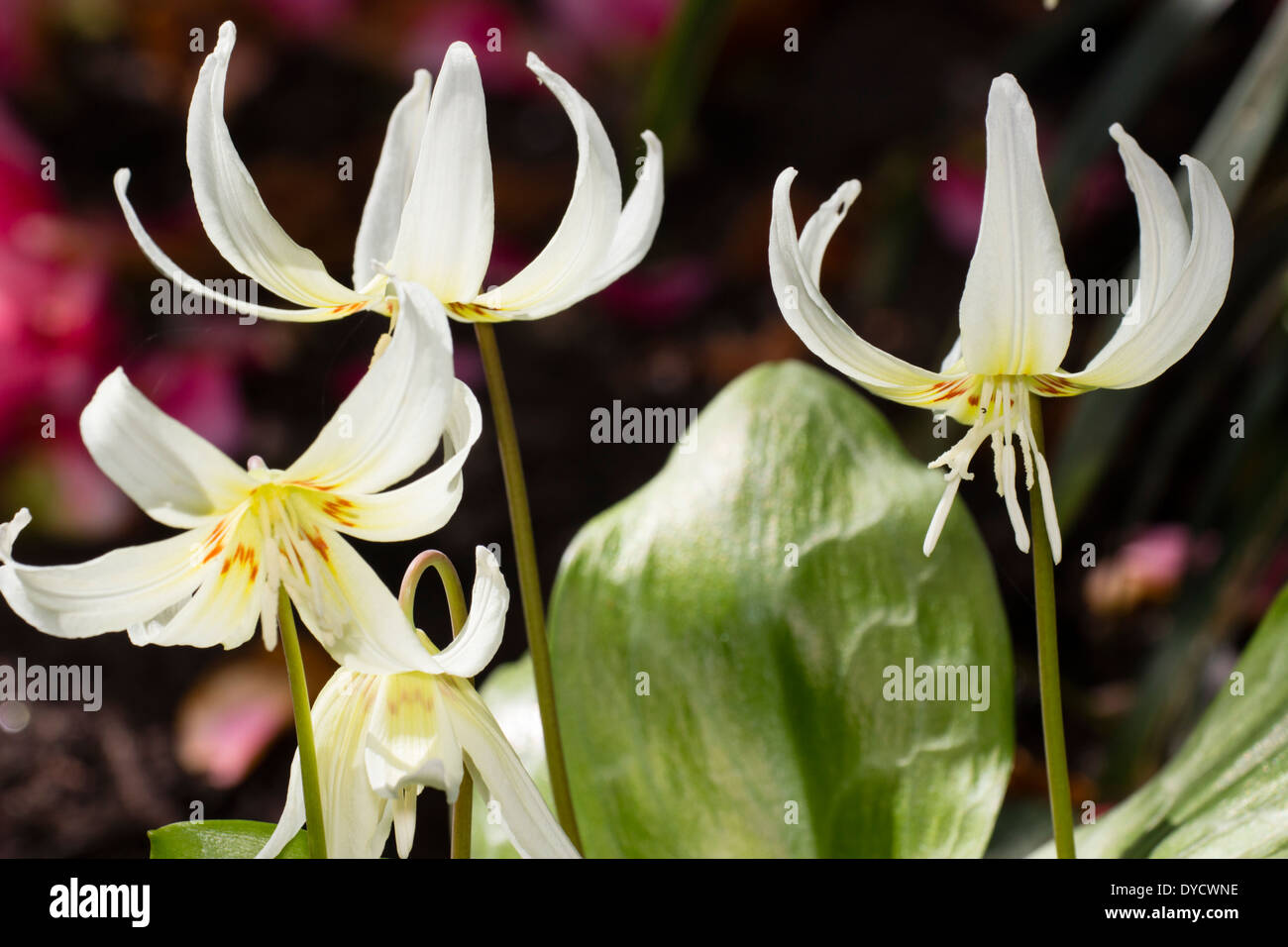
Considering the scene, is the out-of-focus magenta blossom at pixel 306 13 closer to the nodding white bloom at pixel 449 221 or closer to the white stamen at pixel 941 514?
the nodding white bloom at pixel 449 221

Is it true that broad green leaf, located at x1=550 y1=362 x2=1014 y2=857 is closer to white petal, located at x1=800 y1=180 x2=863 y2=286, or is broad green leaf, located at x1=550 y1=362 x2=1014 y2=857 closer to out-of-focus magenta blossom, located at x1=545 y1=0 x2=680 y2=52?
white petal, located at x1=800 y1=180 x2=863 y2=286

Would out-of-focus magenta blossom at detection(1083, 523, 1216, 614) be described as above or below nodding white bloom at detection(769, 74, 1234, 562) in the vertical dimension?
below

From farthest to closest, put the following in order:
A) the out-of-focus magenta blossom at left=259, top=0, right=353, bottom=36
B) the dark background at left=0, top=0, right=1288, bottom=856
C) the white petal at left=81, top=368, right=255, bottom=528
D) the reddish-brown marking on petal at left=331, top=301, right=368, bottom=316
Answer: the out-of-focus magenta blossom at left=259, top=0, right=353, bottom=36 → the dark background at left=0, top=0, right=1288, bottom=856 → the reddish-brown marking on petal at left=331, top=301, right=368, bottom=316 → the white petal at left=81, top=368, right=255, bottom=528

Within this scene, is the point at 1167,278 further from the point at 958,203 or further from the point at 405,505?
the point at 958,203

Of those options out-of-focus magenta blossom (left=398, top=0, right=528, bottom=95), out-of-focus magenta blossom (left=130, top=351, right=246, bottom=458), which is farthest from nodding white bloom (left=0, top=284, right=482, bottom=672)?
out-of-focus magenta blossom (left=398, top=0, right=528, bottom=95)

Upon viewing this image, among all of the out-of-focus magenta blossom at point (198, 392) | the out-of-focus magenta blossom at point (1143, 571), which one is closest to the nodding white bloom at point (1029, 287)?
the out-of-focus magenta blossom at point (198, 392)
